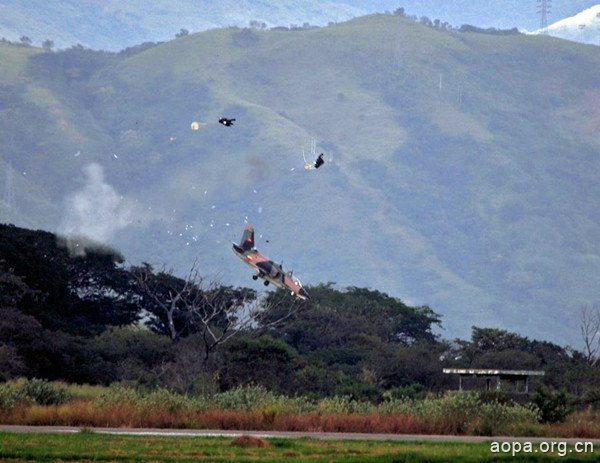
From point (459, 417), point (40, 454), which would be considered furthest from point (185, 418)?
point (40, 454)

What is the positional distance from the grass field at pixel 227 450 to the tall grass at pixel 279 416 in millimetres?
6176

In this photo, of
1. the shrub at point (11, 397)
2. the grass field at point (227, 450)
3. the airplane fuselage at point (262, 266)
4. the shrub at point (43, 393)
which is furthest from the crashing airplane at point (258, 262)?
the grass field at point (227, 450)

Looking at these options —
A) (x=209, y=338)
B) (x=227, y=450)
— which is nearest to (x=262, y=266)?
(x=209, y=338)

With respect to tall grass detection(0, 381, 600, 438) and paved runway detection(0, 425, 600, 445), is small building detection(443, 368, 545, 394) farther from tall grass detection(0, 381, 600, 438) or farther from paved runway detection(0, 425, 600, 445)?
paved runway detection(0, 425, 600, 445)

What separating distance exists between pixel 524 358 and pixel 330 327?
2062 cm

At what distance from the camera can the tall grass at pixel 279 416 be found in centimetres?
5597

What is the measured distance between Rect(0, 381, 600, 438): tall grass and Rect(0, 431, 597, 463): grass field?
6176 millimetres

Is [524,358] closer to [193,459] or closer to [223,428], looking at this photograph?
[223,428]

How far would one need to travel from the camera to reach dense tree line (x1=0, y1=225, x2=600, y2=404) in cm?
9588

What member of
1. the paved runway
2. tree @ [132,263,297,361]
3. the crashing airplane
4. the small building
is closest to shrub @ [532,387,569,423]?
the small building

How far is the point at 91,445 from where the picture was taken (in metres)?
46.4

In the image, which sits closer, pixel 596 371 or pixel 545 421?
pixel 545 421

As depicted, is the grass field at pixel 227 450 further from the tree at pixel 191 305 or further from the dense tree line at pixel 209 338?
the tree at pixel 191 305

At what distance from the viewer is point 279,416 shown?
57500mm
